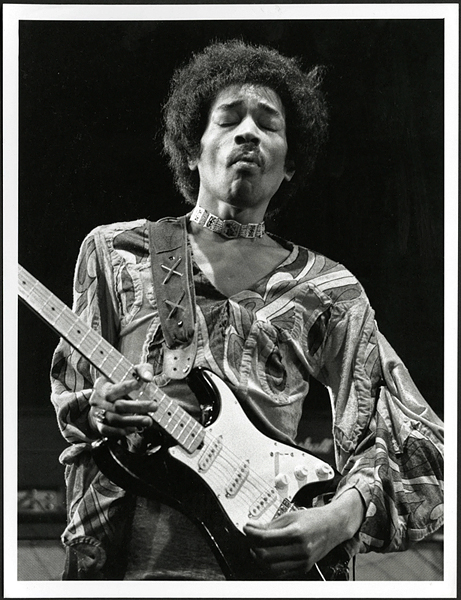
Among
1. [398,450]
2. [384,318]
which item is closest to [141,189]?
[384,318]

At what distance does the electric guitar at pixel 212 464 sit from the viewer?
2.09 m

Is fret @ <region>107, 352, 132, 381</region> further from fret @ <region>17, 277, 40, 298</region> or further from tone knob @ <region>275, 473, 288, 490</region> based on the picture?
tone knob @ <region>275, 473, 288, 490</region>

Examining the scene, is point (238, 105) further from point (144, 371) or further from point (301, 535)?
point (301, 535)

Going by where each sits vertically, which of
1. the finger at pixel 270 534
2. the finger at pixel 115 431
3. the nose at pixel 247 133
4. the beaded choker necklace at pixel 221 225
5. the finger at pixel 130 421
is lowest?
the finger at pixel 270 534

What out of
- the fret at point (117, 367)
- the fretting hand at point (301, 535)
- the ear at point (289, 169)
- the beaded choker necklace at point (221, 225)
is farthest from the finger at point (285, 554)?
the ear at point (289, 169)

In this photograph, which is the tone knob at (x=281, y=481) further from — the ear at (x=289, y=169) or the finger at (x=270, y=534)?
the ear at (x=289, y=169)

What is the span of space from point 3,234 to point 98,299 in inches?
13.3

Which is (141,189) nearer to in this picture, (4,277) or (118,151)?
(118,151)

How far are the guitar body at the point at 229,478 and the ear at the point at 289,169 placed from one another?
58 cm

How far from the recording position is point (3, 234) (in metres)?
2.29

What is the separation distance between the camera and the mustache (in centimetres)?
223

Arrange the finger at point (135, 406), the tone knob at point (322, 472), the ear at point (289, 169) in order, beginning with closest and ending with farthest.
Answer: the finger at point (135, 406) → the tone knob at point (322, 472) → the ear at point (289, 169)

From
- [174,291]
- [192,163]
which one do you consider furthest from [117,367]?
[192,163]

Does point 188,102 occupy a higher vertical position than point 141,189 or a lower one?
higher
